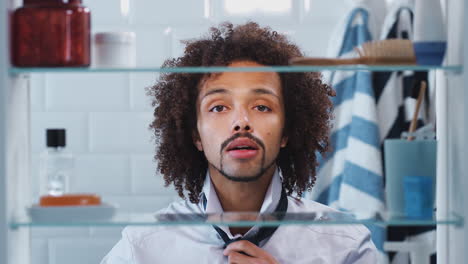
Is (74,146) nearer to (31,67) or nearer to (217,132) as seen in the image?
(217,132)

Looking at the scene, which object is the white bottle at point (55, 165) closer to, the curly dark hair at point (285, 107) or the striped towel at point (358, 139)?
the curly dark hair at point (285, 107)

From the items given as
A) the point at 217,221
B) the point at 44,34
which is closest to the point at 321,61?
the point at 217,221

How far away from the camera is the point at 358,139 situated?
1.58 metres

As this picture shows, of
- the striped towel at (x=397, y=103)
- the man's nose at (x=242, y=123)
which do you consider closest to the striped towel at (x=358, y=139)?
the striped towel at (x=397, y=103)

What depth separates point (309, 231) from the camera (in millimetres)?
1424

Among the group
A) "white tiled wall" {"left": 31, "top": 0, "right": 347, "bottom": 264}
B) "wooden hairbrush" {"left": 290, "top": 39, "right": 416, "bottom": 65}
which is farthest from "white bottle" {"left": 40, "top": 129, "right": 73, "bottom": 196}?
"white tiled wall" {"left": 31, "top": 0, "right": 347, "bottom": 264}

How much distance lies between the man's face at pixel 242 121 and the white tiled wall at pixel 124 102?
347mm

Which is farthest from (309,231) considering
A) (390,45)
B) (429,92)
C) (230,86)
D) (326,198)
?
(390,45)

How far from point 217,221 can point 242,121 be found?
42 centimetres

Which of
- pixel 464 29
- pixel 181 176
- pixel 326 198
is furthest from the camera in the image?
pixel 326 198

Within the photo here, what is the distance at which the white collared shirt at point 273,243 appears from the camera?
4.56 feet

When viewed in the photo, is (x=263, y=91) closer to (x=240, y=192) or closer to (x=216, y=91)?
(x=216, y=91)

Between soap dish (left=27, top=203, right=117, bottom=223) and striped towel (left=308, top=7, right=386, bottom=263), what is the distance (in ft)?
2.52

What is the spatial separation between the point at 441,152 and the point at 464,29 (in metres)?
0.21
